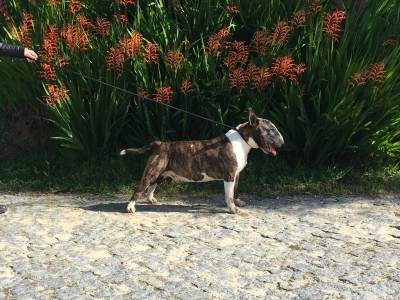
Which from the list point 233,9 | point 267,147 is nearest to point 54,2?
point 233,9

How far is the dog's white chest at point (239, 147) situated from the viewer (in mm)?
5402

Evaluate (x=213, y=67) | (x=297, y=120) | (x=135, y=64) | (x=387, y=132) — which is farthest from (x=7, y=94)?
(x=387, y=132)

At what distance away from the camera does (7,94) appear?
7.13 m

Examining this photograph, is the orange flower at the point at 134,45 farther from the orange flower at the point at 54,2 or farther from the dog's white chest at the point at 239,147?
the dog's white chest at the point at 239,147

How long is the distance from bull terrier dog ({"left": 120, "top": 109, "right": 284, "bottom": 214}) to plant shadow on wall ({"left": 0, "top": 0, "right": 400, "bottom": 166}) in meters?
0.89

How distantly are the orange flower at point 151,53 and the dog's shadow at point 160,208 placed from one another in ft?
5.34

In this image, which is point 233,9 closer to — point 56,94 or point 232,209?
point 56,94

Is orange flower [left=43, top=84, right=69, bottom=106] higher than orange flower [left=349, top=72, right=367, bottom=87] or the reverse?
the reverse

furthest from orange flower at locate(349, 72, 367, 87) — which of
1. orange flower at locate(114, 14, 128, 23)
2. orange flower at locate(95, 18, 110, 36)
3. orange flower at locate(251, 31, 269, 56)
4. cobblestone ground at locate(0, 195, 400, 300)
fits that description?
orange flower at locate(95, 18, 110, 36)

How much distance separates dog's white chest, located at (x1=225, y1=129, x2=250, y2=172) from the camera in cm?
540

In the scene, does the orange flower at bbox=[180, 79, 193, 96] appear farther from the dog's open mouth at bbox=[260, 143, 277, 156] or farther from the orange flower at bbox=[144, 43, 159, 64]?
the dog's open mouth at bbox=[260, 143, 277, 156]

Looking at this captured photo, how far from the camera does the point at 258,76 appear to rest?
6117mm

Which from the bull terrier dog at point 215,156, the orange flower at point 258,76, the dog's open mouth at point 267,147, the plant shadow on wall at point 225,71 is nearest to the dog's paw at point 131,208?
the bull terrier dog at point 215,156

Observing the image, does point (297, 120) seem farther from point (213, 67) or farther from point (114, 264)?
point (114, 264)
